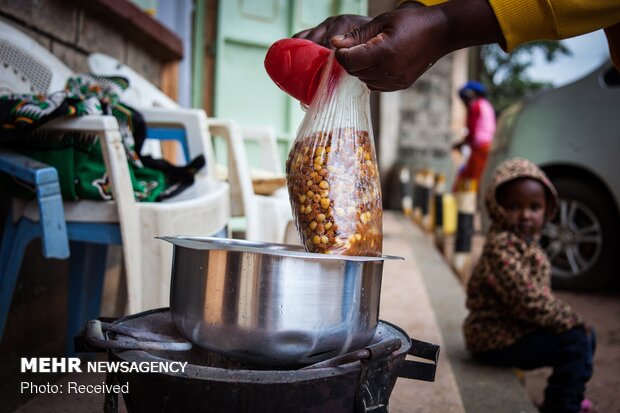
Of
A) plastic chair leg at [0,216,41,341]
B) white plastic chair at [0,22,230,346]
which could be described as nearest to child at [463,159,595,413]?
white plastic chair at [0,22,230,346]

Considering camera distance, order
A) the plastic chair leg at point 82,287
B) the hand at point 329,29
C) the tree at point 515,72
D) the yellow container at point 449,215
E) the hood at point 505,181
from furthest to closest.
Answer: the tree at point 515,72 → the yellow container at point 449,215 → the hood at point 505,181 → the plastic chair leg at point 82,287 → the hand at point 329,29

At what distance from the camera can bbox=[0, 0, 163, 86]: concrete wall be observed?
2.48 m

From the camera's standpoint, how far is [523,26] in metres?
1.09

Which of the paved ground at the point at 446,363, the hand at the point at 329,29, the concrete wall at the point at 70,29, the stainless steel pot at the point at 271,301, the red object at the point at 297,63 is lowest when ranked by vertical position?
the paved ground at the point at 446,363

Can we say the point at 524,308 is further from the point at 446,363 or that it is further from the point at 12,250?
the point at 12,250

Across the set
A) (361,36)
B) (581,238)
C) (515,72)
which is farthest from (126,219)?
(515,72)

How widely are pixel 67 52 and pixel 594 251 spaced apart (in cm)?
406

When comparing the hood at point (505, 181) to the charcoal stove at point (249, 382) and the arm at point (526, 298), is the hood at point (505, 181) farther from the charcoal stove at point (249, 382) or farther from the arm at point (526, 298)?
the charcoal stove at point (249, 382)

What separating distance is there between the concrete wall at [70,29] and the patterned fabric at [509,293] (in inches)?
83.7

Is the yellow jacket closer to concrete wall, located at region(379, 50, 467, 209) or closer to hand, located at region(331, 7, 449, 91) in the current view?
hand, located at region(331, 7, 449, 91)

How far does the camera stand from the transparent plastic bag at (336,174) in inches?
48.8

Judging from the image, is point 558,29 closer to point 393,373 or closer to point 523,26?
point 523,26

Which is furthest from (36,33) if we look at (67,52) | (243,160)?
(243,160)

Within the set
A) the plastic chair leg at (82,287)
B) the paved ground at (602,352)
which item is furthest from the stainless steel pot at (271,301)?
the paved ground at (602,352)
